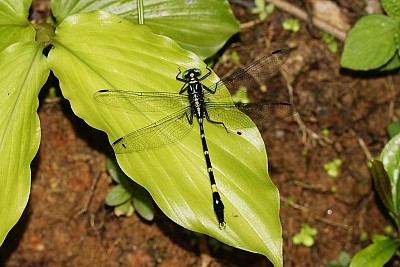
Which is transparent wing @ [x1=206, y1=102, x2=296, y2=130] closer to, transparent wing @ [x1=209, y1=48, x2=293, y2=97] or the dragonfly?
the dragonfly

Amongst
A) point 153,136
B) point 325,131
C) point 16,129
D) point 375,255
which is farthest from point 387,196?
point 16,129

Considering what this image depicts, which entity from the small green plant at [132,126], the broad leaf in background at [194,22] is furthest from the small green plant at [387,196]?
the broad leaf in background at [194,22]

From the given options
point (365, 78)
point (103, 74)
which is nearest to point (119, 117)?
point (103, 74)

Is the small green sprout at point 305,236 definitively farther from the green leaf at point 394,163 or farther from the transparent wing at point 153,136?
the transparent wing at point 153,136

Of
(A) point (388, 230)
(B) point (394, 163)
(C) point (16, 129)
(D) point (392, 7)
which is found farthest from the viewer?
(A) point (388, 230)

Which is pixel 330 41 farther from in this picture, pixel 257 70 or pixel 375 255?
pixel 375 255

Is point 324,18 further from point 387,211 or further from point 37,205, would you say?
point 37,205
